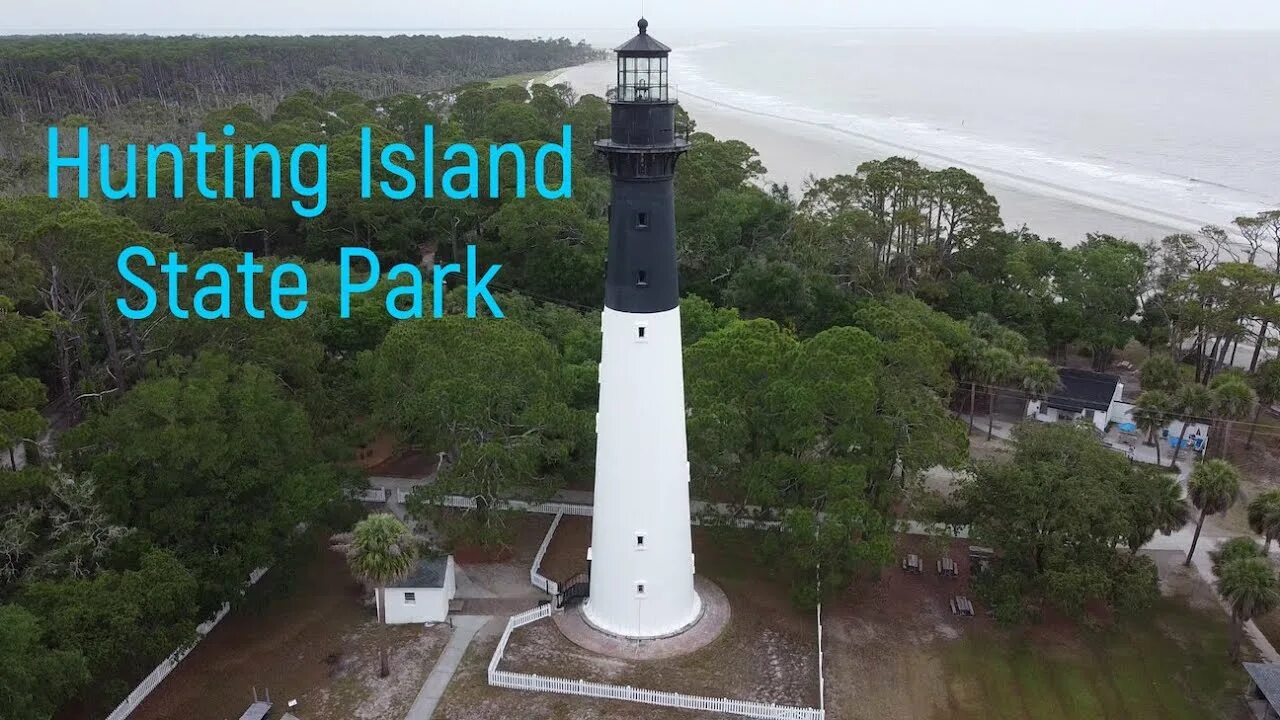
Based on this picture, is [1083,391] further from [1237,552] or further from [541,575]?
[541,575]

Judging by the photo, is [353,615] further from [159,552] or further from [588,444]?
[588,444]

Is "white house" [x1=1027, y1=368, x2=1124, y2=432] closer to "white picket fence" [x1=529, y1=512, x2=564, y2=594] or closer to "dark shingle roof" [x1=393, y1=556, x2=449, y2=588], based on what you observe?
"white picket fence" [x1=529, y1=512, x2=564, y2=594]

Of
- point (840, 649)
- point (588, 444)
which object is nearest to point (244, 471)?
point (588, 444)

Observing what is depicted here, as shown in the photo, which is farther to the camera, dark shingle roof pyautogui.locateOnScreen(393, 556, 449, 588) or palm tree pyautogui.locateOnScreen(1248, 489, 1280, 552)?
dark shingle roof pyautogui.locateOnScreen(393, 556, 449, 588)

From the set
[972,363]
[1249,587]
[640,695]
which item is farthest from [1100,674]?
Result: [972,363]

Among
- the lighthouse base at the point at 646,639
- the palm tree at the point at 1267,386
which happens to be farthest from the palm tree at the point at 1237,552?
the palm tree at the point at 1267,386

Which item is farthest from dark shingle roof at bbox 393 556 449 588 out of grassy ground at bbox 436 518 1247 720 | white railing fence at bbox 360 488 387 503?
white railing fence at bbox 360 488 387 503
